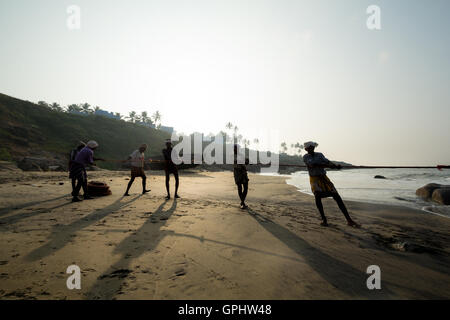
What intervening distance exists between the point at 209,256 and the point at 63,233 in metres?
2.87

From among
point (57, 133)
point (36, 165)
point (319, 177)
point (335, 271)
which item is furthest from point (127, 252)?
point (57, 133)

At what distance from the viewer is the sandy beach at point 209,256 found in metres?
2.33

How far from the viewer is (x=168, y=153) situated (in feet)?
26.9

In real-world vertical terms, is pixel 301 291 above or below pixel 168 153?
below

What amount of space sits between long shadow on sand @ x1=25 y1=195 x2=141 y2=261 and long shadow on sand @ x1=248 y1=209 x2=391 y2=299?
384 centimetres

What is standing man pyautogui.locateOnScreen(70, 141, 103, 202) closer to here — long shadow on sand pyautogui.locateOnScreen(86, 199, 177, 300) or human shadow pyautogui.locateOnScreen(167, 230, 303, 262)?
long shadow on sand pyautogui.locateOnScreen(86, 199, 177, 300)

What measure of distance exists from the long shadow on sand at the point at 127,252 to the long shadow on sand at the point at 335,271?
8.05ft

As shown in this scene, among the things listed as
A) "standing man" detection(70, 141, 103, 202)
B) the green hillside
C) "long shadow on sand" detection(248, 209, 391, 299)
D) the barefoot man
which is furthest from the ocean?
the green hillside

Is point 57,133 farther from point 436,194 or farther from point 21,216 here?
point 436,194

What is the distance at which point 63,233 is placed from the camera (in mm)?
3871

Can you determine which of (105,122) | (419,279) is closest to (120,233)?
(419,279)

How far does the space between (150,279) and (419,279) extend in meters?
3.48

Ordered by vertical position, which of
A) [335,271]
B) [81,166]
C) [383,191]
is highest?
[81,166]
